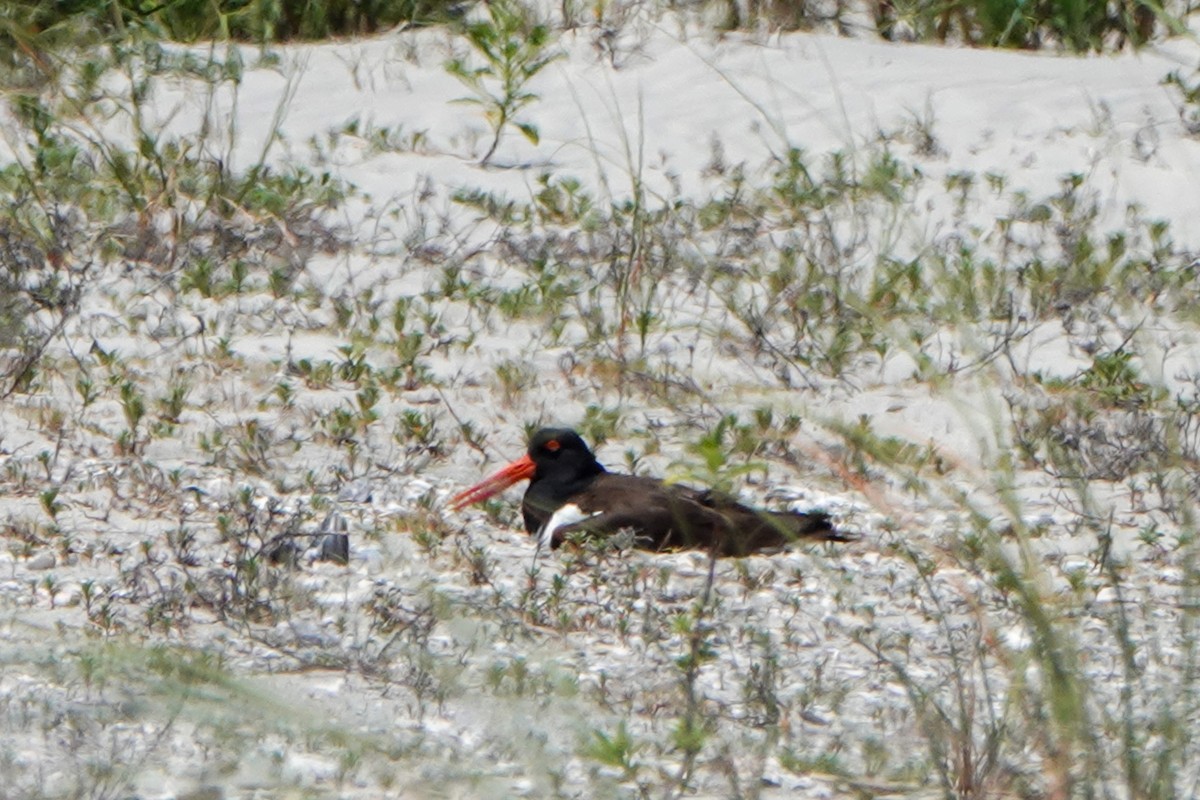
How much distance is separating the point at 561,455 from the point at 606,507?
352 mm

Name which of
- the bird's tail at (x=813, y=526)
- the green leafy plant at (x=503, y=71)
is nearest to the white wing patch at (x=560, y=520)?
the bird's tail at (x=813, y=526)

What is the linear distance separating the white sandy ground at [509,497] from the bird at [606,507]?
91 millimetres

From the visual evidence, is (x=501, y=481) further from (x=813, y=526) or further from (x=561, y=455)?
(x=813, y=526)

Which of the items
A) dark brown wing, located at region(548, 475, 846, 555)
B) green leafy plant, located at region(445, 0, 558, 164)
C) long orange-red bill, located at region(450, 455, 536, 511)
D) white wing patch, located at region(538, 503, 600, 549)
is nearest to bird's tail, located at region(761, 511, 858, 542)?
dark brown wing, located at region(548, 475, 846, 555)

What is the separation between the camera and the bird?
5875 mm

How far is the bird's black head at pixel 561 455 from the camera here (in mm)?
6355

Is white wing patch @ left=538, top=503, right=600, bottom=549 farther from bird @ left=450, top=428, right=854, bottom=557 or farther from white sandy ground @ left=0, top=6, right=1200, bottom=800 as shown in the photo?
white sandy ground @ left=0, top=6, right=1200, bottom=800

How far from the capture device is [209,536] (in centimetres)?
570

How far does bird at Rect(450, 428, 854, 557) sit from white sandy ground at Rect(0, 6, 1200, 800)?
9 centimetres

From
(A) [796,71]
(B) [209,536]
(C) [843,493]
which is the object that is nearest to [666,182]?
(A) [796,71]

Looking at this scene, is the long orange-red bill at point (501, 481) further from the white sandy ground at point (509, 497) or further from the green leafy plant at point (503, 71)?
the green leafy plant at point (503, 71)

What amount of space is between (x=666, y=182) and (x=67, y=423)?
3606mm

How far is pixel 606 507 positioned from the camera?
610 cm

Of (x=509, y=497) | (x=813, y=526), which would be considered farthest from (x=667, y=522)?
(x=509, y=497)
